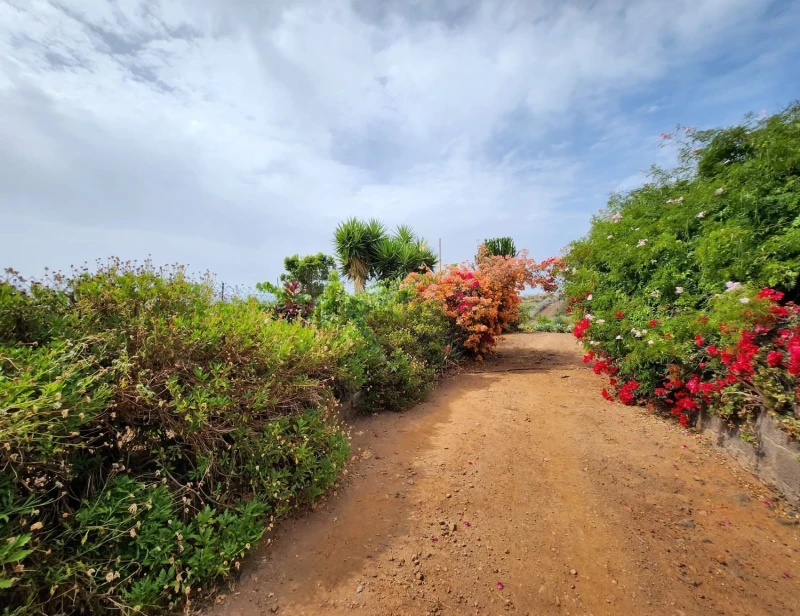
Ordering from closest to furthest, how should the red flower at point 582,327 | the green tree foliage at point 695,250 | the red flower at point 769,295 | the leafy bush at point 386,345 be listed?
the red flower at point 769,295, the green tree foliage at point 695,250, the leafy bush at point 386,345, the red flower at point 582,327

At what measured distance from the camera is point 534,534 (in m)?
2.26

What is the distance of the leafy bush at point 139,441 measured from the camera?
1.52 meters

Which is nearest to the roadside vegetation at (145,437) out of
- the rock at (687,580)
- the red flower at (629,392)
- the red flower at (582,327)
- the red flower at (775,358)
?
the rock at (687,580)

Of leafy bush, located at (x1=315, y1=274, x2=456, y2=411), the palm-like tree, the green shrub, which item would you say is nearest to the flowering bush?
leafy bush, located at (x1=315, y1=274, x2=456, y2=411)

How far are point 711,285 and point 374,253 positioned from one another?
1194 cm

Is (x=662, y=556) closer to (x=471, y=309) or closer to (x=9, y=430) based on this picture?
(x=9, y=430)

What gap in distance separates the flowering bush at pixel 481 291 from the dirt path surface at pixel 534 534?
3167mm

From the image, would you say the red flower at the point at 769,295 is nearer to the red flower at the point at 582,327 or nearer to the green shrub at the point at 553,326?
the red flower at the point at 582,327

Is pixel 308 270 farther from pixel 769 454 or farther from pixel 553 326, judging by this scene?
pixel 769 454

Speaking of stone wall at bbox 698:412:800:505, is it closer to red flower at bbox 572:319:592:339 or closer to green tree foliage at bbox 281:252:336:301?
red flower at bbox 572:319:592:339

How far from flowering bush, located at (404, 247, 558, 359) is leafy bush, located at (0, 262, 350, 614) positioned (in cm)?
420

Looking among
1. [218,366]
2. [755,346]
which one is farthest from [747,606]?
[218,366]

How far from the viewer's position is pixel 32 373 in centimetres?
175

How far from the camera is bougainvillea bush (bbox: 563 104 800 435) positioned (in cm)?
273
